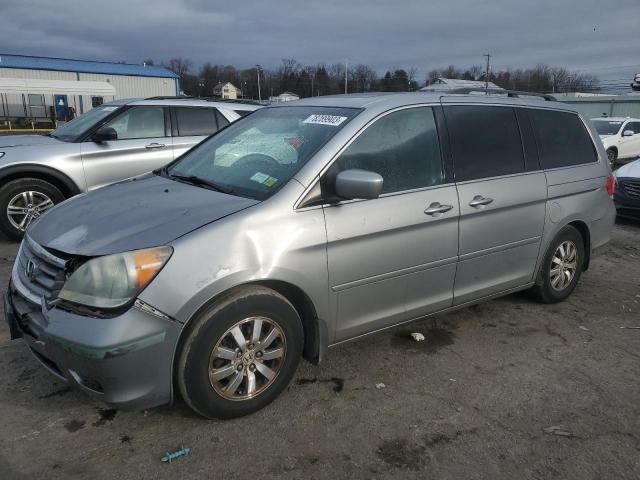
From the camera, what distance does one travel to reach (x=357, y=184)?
111 inches

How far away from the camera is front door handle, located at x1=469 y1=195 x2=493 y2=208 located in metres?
3.59

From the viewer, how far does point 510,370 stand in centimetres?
351

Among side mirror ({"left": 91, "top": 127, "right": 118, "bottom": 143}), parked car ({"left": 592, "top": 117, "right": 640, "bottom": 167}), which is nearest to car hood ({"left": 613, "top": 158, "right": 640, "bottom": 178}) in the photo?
side mirror ({"left": 91, "top": 127, "right": 118, "bottom": 143})

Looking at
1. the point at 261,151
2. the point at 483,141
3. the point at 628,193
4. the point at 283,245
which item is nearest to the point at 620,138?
the point at 628,193

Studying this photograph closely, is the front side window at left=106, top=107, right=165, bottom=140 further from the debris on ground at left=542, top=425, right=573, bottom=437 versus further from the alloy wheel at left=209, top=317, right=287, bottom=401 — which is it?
the debris on ground at left=542, top=425, right=573, bottom=437

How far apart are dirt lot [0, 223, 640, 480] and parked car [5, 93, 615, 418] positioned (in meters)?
0.28

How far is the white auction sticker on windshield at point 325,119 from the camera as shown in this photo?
324cm

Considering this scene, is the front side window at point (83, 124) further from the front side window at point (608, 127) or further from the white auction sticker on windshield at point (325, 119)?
the front side window at point (608, 127)

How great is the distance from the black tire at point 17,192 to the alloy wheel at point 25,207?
0.11 ft

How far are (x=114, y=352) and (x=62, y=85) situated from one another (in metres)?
39.7

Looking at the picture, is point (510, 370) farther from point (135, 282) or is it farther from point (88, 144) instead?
point (88, 144)

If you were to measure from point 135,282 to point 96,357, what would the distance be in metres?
0.38

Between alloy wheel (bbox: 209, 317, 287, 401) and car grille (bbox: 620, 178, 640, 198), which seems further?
car grille (bbox: 620, 178, 640, 198)

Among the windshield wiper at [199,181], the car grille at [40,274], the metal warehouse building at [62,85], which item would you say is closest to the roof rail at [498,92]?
the windshield wiper at [199,181]
